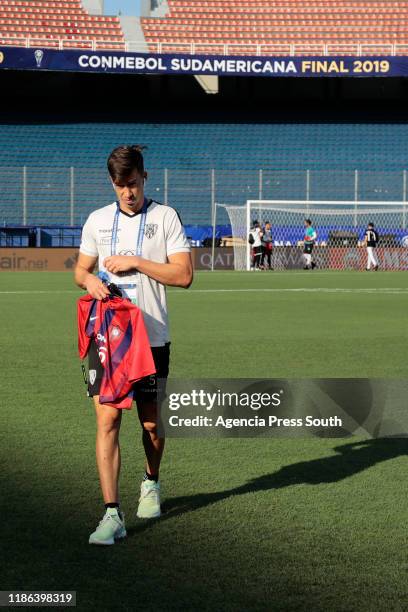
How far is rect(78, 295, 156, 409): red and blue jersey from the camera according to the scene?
15.5 feet

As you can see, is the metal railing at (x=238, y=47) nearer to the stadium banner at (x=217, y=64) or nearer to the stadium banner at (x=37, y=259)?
the stadium banner at (x=217, y=64)

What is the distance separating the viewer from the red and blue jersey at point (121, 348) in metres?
4.74

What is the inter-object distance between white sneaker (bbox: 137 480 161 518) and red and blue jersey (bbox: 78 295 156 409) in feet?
2.31

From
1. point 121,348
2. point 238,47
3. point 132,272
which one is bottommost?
point 121,348

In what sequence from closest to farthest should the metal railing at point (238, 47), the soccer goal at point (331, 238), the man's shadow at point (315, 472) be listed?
the man's shadow at point (315, 472) → the soccer goal at point (331, 238) → the metal railing at point (238, 47)

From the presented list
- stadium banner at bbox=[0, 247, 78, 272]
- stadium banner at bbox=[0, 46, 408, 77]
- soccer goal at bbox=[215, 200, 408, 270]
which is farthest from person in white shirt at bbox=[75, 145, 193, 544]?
stadium banner at bbox=[0, 46, 408, 77]

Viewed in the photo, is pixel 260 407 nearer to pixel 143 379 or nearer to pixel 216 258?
pixel 143 379

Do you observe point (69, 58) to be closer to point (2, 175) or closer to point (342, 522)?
point (2, 175)

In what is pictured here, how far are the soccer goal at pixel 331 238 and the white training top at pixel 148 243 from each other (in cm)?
3305

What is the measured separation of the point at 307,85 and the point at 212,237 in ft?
43.9

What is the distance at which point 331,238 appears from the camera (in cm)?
4062

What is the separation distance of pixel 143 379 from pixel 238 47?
44.2m

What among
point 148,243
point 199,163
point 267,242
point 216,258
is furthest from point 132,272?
point 199,163

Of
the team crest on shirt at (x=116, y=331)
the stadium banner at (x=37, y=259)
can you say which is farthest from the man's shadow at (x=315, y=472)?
the stadium banner at (x=37, y=259)
